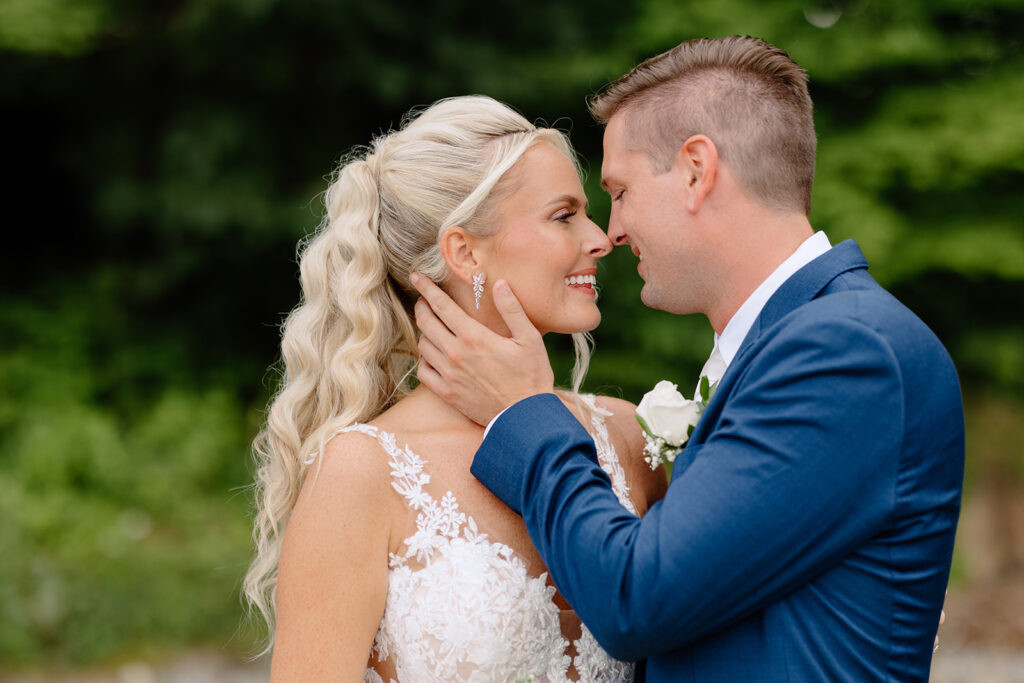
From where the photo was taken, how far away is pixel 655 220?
2.38 meters

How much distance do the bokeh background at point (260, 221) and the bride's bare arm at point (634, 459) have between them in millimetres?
4115

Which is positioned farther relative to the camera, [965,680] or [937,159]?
[937,159]

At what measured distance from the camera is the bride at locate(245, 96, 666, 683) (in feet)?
7.93

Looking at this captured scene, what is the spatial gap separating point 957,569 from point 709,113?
661cm

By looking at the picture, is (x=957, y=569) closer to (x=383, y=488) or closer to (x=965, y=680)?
(x=965, y=680)

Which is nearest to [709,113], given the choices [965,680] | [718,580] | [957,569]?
[718,580]

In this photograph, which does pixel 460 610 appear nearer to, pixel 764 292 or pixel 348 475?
pixel 348 475

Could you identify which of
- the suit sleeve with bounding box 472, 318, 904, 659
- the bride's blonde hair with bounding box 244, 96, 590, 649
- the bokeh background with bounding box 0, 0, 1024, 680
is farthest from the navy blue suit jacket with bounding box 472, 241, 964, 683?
the bokeh background with bounding box 0, 0, 1024, 680

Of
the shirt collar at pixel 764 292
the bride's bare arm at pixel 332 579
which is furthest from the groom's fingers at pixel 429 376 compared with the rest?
the shirt collar at pixel 764 292

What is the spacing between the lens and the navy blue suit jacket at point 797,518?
1.80 meters

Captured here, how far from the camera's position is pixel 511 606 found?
2.49 metres

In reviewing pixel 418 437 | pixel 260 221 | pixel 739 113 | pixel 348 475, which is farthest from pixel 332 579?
pixel 260 221

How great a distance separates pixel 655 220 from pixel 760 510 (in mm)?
874

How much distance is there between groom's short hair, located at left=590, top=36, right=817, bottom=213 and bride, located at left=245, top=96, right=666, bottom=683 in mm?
496
